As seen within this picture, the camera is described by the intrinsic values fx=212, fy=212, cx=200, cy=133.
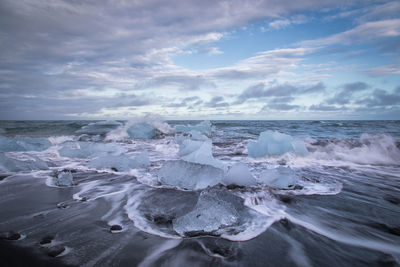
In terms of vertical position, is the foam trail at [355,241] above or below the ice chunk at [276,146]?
below

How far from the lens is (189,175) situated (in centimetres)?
292

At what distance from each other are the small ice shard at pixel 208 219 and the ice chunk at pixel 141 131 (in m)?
11.3

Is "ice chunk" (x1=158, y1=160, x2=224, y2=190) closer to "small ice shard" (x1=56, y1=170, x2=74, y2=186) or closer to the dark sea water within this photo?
the dark sea water

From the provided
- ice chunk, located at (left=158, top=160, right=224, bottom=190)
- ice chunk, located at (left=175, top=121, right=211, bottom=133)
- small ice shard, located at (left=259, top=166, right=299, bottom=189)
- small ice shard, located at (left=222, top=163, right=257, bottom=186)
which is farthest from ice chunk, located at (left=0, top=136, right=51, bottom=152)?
ice chunk, located at (left=175, top=121, right=211, bottom=133)

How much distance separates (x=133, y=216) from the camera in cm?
200

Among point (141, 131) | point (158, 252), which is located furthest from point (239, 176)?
point (141, 131)

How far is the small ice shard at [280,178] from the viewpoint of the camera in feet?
9.44

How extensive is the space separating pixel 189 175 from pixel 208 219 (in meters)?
1.18

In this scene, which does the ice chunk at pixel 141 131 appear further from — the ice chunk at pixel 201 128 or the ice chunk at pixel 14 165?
the ice chunk at pixel 14 165

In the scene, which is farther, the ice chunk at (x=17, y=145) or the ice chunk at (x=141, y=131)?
the ice chunk at (x=141, y=131)

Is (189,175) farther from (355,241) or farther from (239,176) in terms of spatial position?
(355,241)

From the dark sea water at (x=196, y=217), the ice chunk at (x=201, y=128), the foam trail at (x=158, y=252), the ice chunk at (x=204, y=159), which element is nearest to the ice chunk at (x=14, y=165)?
the dark sea water at (x=196, y=217)

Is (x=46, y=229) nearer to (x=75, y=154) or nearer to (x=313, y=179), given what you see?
(x=313, y=179)

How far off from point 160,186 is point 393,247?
8.01ft
